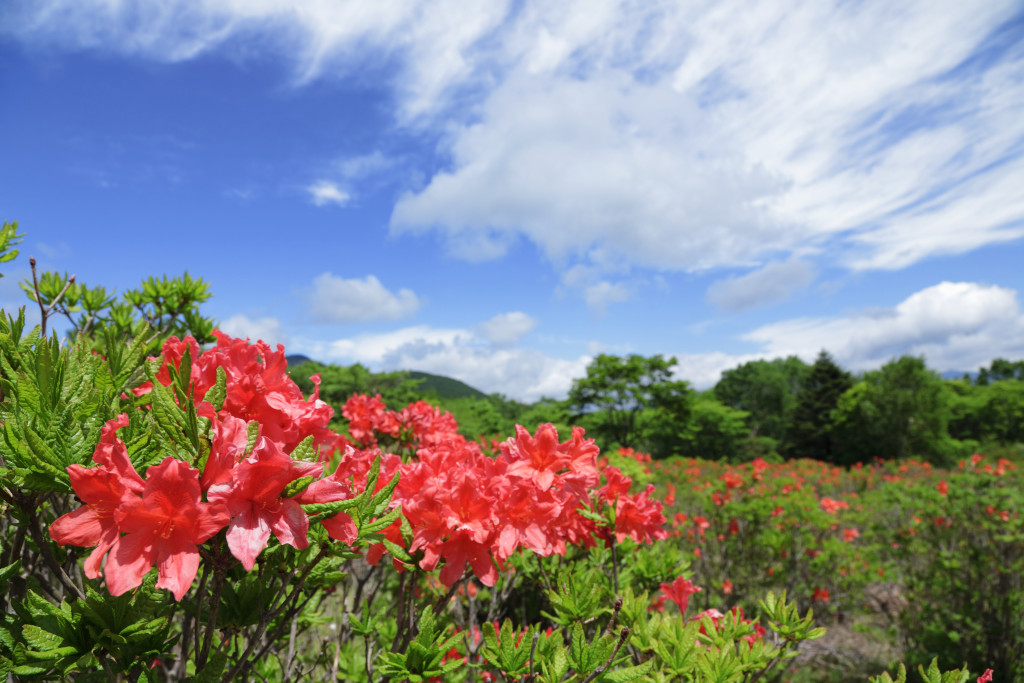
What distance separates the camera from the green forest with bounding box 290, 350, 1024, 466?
1566cm

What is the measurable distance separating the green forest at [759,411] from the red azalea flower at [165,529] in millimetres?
9592

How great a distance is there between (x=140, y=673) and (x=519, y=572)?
1.63 m

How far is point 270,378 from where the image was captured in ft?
4.03

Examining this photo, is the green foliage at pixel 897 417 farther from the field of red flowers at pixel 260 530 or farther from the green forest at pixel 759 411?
the field of red flowers at pixel 260 530

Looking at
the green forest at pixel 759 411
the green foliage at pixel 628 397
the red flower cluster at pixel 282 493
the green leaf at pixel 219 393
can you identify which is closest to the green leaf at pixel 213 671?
the red flower cluster at pixel 282 493

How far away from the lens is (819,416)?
95.7 ft

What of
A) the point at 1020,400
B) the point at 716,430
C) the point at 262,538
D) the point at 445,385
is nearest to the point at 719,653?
the point at 262,538

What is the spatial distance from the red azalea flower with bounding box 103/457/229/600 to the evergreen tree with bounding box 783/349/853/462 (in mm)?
31880

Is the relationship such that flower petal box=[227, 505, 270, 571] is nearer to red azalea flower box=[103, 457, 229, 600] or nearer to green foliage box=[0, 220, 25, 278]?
red azalea flower box=[103, 457, 229, 600]

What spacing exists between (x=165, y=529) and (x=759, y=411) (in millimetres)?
40709

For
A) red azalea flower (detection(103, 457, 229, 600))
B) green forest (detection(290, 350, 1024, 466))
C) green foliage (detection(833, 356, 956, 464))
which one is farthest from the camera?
green foliage (detection(833, 356, 956, 464))

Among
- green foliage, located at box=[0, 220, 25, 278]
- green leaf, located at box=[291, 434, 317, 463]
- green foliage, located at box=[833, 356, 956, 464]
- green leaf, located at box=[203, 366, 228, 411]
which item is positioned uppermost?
green foliage, located at box=[0, 220, 25, 278]

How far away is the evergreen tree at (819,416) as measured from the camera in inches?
1140

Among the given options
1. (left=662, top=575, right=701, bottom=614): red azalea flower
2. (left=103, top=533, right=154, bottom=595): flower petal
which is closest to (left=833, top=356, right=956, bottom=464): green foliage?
(left=662, top=575, right=701, bottom=614): red azalea flower
